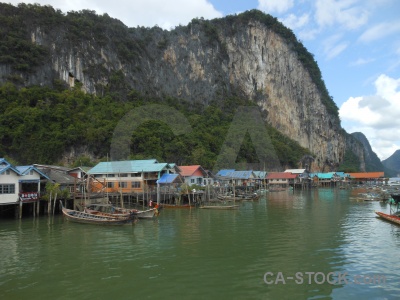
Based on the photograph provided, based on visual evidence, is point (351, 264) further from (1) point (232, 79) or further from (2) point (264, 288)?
(1) point (232, 79)

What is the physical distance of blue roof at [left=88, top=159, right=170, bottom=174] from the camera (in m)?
40.9

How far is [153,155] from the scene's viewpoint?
196 ft

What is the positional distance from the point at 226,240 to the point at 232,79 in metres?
101

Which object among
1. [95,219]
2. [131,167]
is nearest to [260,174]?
[131,167]

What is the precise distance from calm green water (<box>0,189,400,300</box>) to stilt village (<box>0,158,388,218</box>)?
3986 millimetres

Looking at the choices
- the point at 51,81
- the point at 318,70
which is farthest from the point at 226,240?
the point at 318,70

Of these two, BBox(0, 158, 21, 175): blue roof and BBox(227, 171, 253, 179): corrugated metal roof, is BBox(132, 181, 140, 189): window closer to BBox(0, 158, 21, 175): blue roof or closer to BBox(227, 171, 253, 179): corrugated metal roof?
BBox(0, 158, 21, 175): blue roof

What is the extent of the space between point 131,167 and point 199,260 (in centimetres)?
2865

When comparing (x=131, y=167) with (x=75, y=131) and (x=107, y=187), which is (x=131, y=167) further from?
(x=75, y=131)

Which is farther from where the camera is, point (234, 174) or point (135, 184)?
point (234, 174)

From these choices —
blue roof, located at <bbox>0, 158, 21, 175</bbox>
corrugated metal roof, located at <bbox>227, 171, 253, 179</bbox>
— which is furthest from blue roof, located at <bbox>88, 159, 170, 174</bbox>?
corrugated metal roof, located at <bbox>227, 171, 253, 179</bbox>

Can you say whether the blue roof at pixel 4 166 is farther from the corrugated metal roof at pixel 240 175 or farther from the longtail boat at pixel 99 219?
the corrugated metal roof at pixel 240 175

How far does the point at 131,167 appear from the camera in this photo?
4222 cm

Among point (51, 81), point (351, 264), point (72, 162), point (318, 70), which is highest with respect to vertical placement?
point (318, 70)
